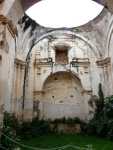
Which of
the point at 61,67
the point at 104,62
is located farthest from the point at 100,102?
the point at 61,67

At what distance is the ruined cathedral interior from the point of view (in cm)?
1151

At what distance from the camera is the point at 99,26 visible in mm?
11930

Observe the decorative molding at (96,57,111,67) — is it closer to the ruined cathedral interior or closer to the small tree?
the ruined cathedral interior

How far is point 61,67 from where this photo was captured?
41.3ft

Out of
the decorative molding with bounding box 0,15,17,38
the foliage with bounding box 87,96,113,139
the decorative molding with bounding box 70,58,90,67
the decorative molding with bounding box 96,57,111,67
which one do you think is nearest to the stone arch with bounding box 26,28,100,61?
the decorative molding with bounding box 96,57,111,67

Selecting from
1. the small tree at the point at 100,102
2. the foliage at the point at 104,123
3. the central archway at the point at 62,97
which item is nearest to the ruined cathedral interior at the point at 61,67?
the central archway at the point at 62,97

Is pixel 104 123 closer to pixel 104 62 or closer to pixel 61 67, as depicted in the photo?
pixel 104 62

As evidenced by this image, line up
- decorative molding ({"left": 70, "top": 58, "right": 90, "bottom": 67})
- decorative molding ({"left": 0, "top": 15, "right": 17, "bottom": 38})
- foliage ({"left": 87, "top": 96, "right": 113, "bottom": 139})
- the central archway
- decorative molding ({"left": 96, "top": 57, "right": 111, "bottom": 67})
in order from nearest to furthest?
decorative molding ({"left": 0, "top": 15, "right": 17, "bottom": 38})
foliage ({"left": 87, "top": 96, "right": 113, "bottom": 139})
decorative molding ({"left": 96, "top": 57, "right": 111, "bottom": 67})
the central archway
decorative molding ({"left": 70, "top": 58, "right": 90, "bottom": 67})

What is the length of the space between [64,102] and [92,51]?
3.25 metres

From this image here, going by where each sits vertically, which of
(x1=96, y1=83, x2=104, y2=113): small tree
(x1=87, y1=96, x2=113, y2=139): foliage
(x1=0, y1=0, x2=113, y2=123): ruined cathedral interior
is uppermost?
(x1=0, y1=0, x2=113, y2=123): ruined cathedral interior

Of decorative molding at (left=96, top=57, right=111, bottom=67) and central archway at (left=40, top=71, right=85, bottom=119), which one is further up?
decorative molding at (left=96, top=57, right=111, bottom=67)

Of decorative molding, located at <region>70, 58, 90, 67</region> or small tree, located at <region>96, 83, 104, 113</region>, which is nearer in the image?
small tree, located at <region>96, 83, 104, 113</region>

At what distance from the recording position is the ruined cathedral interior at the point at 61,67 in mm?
11508

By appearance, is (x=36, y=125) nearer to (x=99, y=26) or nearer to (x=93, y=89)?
(x=93, y=89)
